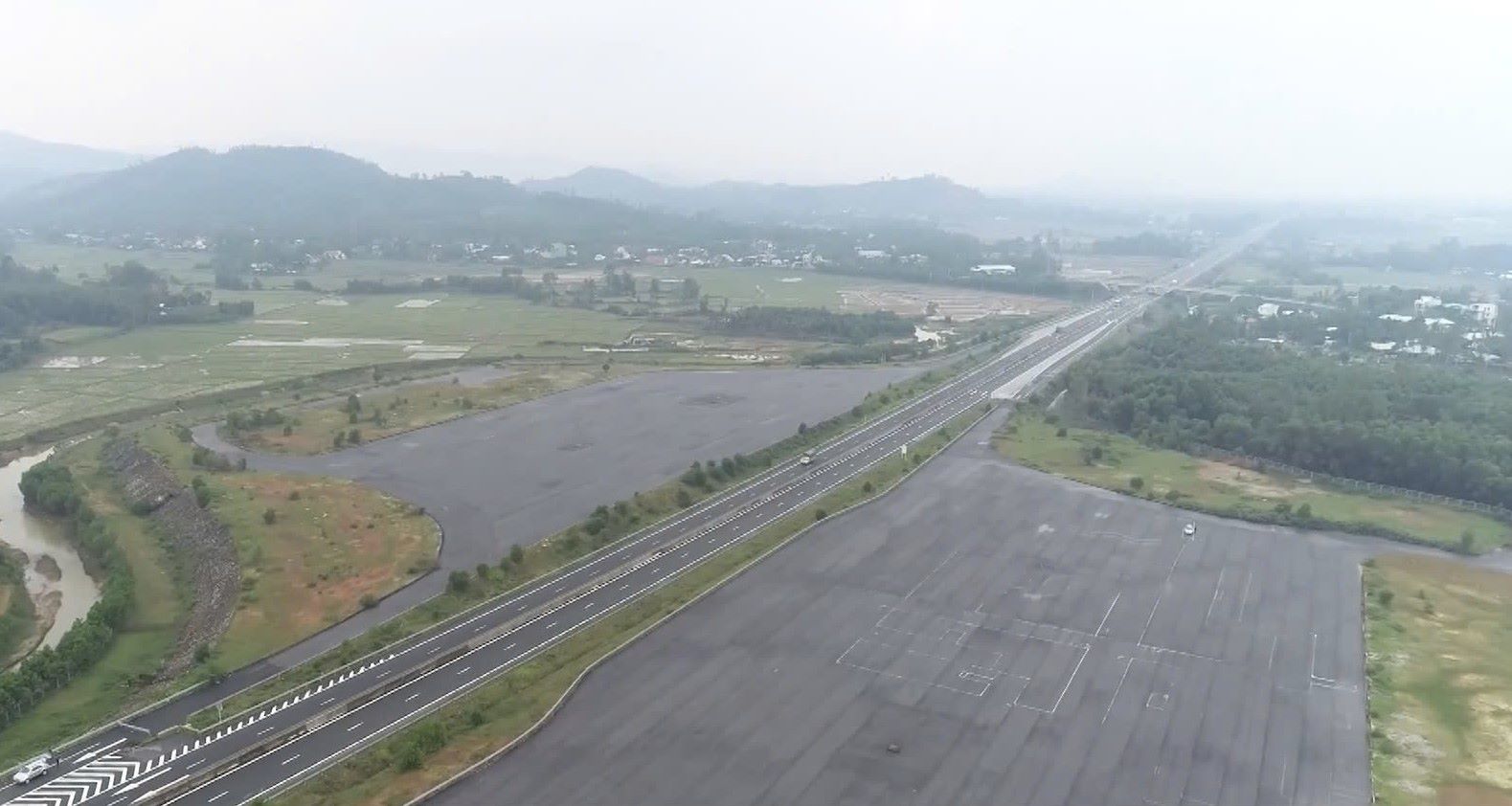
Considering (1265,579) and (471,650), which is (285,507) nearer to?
(471,650)

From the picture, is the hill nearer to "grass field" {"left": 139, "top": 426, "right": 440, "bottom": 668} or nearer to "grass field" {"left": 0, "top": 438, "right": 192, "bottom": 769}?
"grass field" {"left": 139, "top": 426, "right": 440, "bottom": 668}

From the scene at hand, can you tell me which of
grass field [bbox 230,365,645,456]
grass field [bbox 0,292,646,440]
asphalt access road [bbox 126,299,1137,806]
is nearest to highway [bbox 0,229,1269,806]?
asphalt access road [bbox 126,299,1137,806]

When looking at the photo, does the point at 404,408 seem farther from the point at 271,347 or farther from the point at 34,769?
the point at 34,769

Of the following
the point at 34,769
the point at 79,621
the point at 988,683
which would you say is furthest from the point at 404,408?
the point at 988,683

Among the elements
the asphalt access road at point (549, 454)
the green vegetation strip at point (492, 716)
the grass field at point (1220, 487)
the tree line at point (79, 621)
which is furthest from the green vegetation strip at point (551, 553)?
the grass field at point (1220, 487)

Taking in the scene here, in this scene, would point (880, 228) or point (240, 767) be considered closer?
point (240, 767)

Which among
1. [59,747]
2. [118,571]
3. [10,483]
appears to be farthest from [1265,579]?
[10,483]
